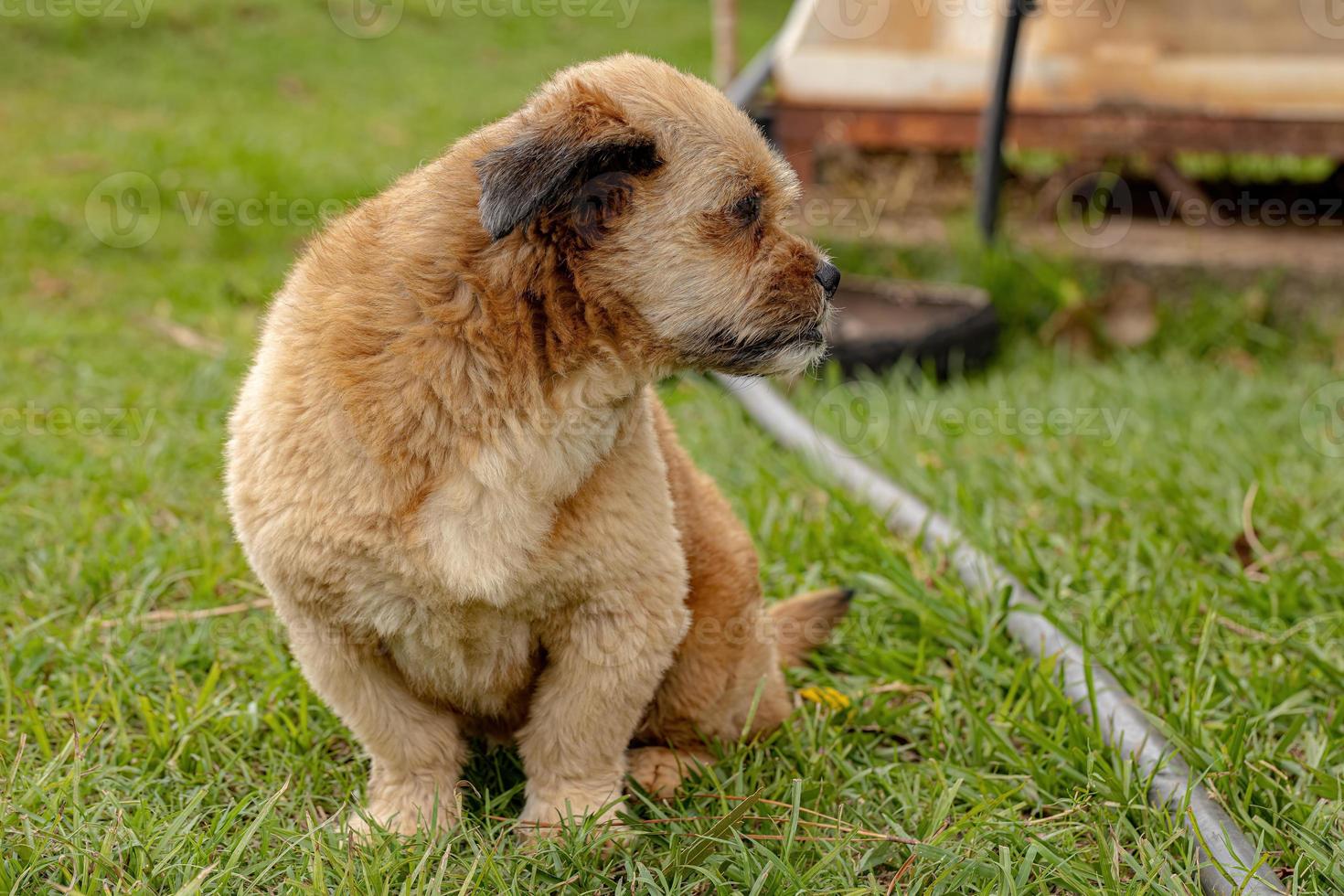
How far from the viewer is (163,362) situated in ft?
18.1

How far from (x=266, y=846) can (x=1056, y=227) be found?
6.32m

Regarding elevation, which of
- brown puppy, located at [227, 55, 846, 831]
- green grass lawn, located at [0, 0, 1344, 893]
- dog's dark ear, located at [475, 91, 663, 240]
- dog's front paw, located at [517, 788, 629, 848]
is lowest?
green grass lawn, located at [0, 0, 1344, 893]

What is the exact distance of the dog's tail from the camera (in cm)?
337

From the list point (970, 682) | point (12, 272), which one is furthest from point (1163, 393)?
point (12, 272)

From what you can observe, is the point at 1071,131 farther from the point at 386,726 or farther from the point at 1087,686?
the point at 386,726

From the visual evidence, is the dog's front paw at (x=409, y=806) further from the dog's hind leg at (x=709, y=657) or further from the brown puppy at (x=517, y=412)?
the dog's hind leg at (x=709, y=657)

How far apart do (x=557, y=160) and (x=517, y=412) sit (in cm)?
49

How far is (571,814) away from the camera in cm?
259

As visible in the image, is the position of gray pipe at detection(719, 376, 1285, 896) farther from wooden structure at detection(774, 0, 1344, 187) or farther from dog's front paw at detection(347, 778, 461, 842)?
wooden structure at detection(774, 0, 1344, 187)

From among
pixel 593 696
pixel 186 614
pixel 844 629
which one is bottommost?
pixel 844 629

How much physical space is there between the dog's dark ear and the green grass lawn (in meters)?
1.30

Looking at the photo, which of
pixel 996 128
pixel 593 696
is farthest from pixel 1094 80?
pixel 593 696

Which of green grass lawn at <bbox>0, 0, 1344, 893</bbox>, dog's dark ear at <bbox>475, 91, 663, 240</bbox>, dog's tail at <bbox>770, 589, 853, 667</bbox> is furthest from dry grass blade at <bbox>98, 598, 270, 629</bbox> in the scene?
dog's dark ear at <bbox>475, 91, 663, 240</bbox>

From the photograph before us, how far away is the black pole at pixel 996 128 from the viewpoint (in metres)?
6.08
